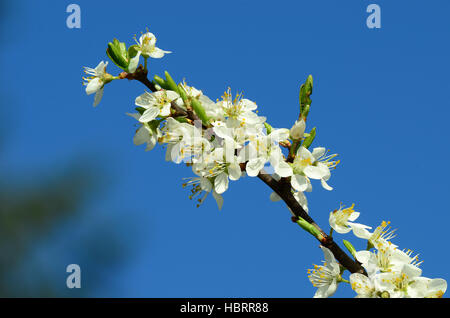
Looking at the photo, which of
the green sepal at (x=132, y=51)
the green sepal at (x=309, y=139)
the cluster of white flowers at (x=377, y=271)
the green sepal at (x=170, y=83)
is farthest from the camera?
the green sepal at (x=132, y=51)

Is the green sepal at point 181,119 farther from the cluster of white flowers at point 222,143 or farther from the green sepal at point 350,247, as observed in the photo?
the green sepal at point 350,247

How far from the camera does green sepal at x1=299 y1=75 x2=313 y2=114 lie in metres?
1.63

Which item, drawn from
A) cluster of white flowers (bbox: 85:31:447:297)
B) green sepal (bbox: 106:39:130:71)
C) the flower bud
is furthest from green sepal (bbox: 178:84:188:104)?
the flower bud

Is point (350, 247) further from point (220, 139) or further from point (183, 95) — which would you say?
point (183, 95)

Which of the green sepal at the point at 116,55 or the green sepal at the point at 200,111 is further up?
the green sepal at the point at 116,55

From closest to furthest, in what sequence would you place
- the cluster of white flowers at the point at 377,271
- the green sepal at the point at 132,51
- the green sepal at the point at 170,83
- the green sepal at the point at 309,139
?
the cluster of white flowers at the point at 377,271 → the green sepal at the point at 309,139 → the green sepal at the point at 170,83 → the green sepal at the point at 132,51

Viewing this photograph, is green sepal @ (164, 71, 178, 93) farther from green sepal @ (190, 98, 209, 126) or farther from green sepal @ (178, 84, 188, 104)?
green sepal @ (190, 98, 209, 126)

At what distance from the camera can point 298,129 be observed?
1.63m

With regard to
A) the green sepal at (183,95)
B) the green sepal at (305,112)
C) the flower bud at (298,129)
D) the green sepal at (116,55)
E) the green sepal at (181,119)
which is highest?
the green sepal at (116,55)

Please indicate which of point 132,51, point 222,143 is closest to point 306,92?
point 222,143

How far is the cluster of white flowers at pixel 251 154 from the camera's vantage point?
153 cm

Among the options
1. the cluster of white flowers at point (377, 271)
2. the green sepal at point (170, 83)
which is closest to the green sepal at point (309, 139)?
the cluster of white flowers at point (377, 271)

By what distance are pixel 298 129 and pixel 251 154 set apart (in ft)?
0.51
